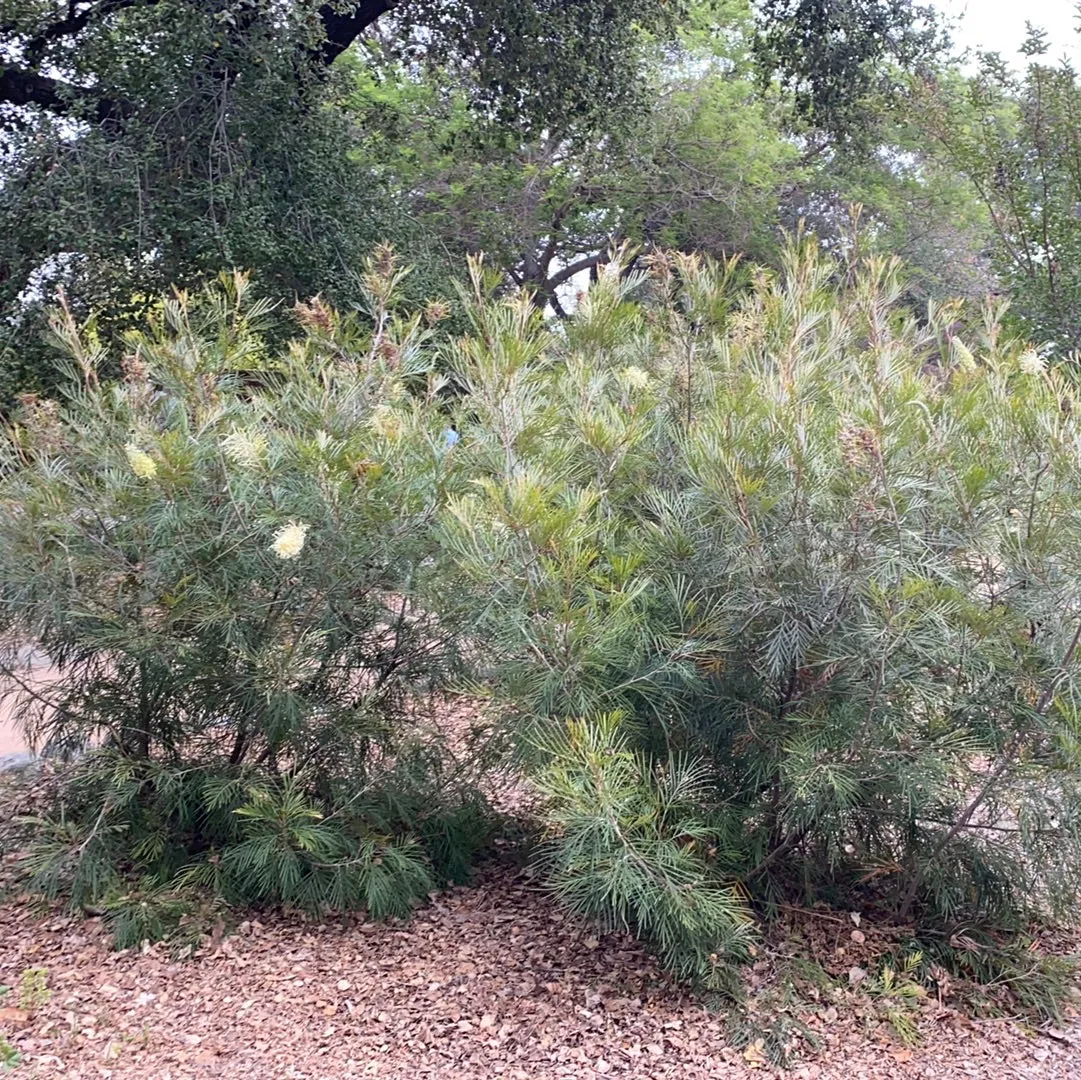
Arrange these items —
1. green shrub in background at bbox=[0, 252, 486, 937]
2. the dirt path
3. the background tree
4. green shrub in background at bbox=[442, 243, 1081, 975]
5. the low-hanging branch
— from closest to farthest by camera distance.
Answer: green shrub in background at bbox=[442, 243, 1081, 975]
the dirt path
green shrub in background at bbox=[0, 252, 486, 937]
the background tree
the low-hanging branch

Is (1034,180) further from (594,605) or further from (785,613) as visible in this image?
(594,605)

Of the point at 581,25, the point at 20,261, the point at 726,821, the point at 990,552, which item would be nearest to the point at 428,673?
the point at 726,821

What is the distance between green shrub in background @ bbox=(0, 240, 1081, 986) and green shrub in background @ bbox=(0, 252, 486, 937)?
0.01 meters

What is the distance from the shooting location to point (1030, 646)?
2.76m

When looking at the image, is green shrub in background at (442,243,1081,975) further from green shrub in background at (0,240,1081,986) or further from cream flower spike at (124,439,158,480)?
cream flower spike at (124,439,158,480)

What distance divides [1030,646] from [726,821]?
1008 millimetres

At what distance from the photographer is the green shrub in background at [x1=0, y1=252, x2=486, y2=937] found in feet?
10.5

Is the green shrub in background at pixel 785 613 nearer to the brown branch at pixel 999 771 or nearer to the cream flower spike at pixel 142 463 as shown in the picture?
the brown branch at pixel 999 771

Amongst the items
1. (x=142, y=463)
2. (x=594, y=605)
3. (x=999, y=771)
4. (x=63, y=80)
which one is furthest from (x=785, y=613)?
(x=63, y=80)

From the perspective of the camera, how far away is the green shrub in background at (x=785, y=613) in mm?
2686

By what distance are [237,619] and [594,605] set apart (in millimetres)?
1252

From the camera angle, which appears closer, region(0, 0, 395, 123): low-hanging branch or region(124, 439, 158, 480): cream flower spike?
region(124, 439, 158, 480): cream flower spike

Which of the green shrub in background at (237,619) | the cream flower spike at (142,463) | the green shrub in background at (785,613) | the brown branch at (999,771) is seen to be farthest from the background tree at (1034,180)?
the cream flower spike at (142,463)

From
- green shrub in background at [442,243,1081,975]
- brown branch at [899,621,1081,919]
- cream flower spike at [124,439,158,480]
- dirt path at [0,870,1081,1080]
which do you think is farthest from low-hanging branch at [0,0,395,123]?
brown branch at [899,621,1081,919]
